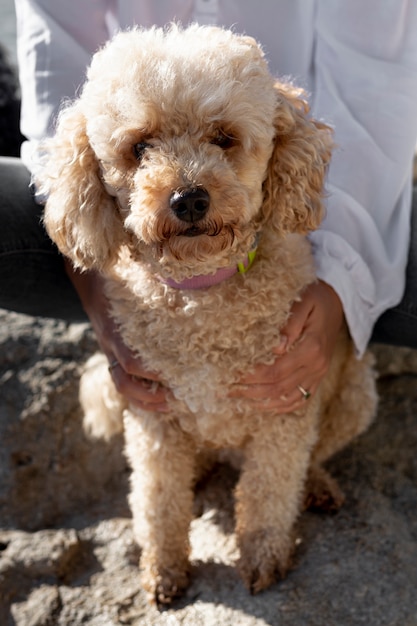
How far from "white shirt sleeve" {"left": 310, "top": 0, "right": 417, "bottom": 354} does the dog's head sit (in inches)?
11.5

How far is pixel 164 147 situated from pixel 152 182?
3.0 inches

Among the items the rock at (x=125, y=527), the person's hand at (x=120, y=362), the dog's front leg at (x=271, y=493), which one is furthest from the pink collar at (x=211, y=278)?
the rock at (x=125, y=527)

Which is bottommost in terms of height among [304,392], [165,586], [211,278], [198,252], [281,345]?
[165,586]

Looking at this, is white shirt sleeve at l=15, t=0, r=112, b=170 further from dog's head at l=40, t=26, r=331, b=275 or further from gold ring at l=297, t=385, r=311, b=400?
gold ring at l=297, t=385, r=311, b=400

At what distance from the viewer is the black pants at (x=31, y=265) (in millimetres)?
1968

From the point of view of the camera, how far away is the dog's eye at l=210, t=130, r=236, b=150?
1433mm

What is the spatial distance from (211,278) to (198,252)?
0.18m

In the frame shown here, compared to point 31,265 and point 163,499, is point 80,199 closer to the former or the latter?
point 31,265

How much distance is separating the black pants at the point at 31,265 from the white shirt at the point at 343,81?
61 millimetres

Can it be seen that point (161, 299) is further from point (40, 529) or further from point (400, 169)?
point (40, 529)

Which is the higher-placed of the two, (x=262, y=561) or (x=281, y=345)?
(x=281, y=345)

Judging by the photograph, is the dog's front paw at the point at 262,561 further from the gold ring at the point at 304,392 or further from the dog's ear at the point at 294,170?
the dog's ear at the point at 294,170

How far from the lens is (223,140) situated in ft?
4.73

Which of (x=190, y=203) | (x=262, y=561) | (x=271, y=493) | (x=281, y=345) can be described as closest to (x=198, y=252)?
(x=190, y=203)
